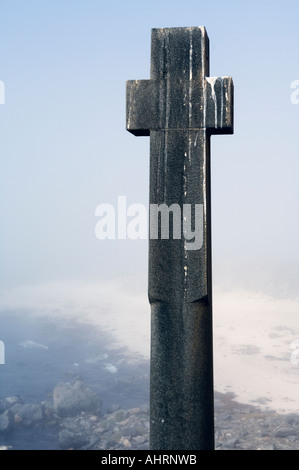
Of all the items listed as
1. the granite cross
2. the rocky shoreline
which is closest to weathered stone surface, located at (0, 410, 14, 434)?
the rocky shoreline

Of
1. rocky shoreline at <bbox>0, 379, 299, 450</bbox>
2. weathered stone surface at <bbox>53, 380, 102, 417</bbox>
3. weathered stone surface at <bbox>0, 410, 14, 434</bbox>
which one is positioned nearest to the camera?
rocky shoreline at <bbox>0, 379, 299, 450</bbox>

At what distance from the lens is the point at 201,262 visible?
4484 millimetres

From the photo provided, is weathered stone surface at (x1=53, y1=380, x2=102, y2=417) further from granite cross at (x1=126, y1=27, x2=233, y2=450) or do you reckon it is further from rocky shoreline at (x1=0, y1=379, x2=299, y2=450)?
granite cross at (x1=126, y1=27, x2=233, y2=450)

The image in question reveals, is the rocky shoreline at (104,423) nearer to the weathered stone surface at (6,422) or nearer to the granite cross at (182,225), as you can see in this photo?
the weathered stone surface at (6,422)

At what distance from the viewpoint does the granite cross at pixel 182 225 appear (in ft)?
14.5

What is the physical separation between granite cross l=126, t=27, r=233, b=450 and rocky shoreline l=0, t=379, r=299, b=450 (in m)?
13.7

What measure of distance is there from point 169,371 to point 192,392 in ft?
0.79

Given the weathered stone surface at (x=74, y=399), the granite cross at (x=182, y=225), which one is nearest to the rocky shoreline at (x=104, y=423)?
the weathered stone surface at (x=74, y=399)

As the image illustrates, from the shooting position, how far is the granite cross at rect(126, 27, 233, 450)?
4.43m

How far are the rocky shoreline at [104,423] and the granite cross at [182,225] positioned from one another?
13741 millimetres

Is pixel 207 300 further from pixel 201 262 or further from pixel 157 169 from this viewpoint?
pixel 157 169

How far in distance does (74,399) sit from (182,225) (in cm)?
1836

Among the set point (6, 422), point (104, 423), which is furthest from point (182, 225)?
point (6, 422)

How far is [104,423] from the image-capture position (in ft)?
66.3
